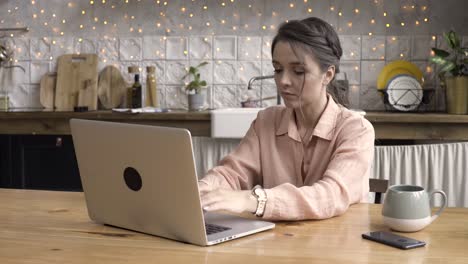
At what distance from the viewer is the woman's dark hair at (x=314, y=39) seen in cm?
208

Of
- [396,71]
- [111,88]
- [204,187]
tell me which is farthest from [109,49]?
[204,187]

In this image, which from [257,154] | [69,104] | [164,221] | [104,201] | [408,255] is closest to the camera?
[408,255]

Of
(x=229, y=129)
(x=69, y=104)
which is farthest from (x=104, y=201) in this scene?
(x=69, y=104)

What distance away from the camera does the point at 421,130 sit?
142 inches

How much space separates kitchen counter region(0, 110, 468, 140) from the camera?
11.8ft

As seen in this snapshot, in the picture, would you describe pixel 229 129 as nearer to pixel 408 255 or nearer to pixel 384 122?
pixel 384 122

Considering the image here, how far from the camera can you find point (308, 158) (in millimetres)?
2119

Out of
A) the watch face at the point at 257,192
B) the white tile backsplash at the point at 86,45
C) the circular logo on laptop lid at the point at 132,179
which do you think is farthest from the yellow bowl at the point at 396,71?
the circular logo on laptop lid at the point at 132,179

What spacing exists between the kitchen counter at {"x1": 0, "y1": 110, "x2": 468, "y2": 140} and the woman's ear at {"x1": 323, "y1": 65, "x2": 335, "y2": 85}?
58.3 inches

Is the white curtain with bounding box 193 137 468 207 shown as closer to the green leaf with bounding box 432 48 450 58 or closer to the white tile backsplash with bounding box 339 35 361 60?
the green leaf with bounding box 432 48 450 58

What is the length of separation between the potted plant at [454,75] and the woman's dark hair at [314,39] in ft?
5.78

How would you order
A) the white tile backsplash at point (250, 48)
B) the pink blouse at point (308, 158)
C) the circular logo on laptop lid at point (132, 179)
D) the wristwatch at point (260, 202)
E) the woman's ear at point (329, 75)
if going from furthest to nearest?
the white tile backsplash at point (250, 48)
the woman's ear at point (329, 75)
the pink blouse at point (308, 158)
the wristwatch at point (260, 202)
the circular logo on laptop lid at point (132, 179)

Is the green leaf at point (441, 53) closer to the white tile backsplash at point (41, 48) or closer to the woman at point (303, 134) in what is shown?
the woman at point (303, 134)

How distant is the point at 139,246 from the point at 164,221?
79mm
